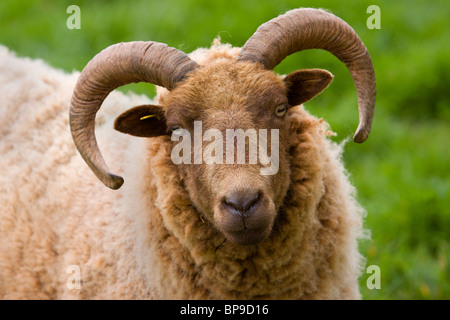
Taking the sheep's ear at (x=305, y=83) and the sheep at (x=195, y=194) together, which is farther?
the sheep's ear at (x=305, y=83)

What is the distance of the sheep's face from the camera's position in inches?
128

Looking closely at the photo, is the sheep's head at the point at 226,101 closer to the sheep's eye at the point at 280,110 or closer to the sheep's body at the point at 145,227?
the sheep's eye at the point at 280,110

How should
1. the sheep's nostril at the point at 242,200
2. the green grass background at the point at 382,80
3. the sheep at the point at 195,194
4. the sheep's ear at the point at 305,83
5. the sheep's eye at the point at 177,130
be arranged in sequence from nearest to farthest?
the sheep's nostril at the point at 242,200 < the sheep at the point at 195,194 < the sheep's eye at the point at 177,130 < the sheep's ear at the point at 305,83 < the green grass background at the point at 382,80

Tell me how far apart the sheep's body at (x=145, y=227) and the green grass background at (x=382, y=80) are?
1.23m

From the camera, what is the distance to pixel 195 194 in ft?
11.9

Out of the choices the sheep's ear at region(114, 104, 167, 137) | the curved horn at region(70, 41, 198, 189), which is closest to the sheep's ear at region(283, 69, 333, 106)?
the curved horn at region(70, 41, 198, 189)

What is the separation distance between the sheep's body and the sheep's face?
18cm

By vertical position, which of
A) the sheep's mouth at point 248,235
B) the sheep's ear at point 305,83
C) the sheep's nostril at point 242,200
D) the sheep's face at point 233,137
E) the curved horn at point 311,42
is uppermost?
the curved horn at point 311,42

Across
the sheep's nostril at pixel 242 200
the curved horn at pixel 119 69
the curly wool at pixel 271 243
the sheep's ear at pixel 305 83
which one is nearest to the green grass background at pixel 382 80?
the curly wool at pixel 271 243

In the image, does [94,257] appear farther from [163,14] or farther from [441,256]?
[163,14]

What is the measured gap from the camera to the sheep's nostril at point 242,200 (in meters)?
3.18

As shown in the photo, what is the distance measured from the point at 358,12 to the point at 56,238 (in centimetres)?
510

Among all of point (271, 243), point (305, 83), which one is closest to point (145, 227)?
point (271, 243)

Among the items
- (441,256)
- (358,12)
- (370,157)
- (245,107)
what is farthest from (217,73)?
(358,12)
